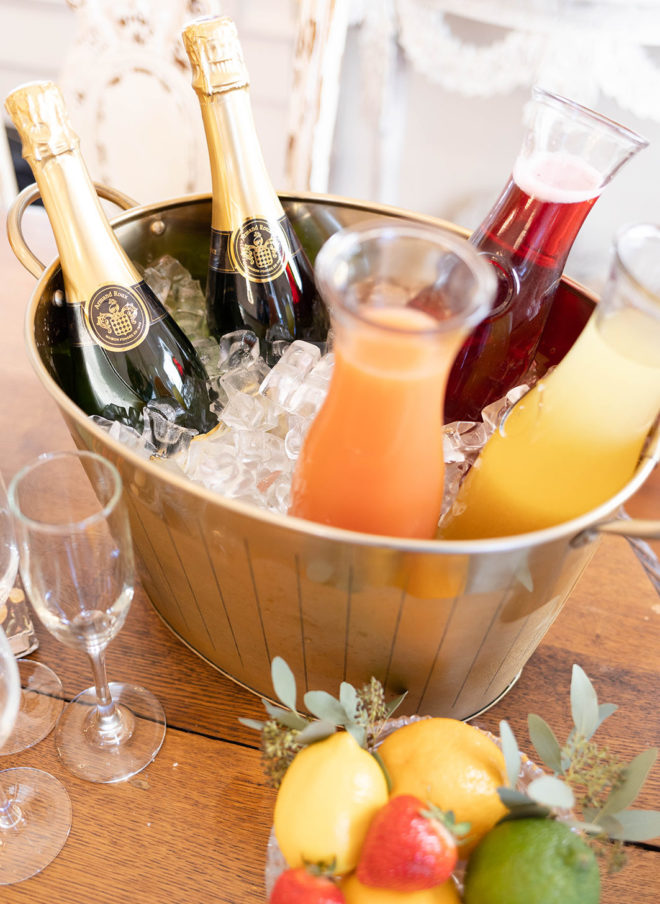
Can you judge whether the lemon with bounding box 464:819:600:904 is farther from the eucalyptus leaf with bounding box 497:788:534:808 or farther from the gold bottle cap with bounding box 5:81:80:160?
the gold bottle cap with bounding box 5:81:80:160

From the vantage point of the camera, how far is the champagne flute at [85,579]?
45 cm

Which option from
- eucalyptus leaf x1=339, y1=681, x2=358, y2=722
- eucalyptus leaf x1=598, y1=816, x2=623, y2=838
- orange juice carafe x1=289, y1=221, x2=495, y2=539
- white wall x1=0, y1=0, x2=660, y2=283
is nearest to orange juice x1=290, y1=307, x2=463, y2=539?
orange juice carafe x1=289, y1=221, x2=495, y2=539

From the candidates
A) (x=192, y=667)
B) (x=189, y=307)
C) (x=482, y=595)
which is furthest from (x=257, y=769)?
(x=189, y=307)

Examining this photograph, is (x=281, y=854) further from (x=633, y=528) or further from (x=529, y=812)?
(x=633, y=528)

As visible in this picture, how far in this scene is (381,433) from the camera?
46 centimetres

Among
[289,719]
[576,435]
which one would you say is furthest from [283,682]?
[576,435]

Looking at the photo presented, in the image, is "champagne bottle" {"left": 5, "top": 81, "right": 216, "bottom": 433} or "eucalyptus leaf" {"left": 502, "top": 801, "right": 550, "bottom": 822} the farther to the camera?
"champagne bottle" {"left": 5, "top": 81, "right": 216, "bottom": 433}

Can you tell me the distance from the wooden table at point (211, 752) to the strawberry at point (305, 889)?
0.38 ft

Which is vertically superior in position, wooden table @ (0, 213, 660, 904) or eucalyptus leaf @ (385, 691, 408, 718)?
eucalyptus leaf @ (385, 691, 408, 718)

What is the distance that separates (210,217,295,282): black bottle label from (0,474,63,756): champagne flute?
13.4 inches

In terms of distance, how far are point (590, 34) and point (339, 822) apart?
1.64m

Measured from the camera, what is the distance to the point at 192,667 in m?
0.63

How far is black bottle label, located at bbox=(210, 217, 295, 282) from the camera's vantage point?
0.77m

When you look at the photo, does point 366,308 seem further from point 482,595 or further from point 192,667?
point 192,667
